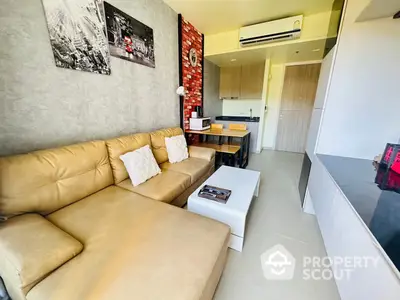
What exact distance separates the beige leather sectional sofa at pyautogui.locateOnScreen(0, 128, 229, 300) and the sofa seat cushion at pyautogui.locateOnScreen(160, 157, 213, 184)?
16.3 inches

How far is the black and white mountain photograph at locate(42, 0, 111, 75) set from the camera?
141 centimetres

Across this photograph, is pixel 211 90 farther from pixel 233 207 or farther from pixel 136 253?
pixel 136 253

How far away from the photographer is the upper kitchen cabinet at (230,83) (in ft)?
14.8

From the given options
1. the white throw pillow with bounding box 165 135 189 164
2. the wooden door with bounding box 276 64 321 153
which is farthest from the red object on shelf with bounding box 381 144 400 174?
the wooden door with bounding box 276 64 321 153

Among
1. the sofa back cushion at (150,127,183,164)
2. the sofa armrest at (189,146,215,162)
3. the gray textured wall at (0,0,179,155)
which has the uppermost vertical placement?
the gray textured wall at (0,0,179,155)

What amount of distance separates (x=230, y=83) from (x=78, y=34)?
370 centimetres

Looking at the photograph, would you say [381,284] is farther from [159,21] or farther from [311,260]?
[159,21]

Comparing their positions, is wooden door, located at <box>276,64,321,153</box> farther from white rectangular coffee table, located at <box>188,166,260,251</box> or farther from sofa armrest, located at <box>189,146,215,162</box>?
white rectangular coffee table, located at <box>188,166,260,251</box>

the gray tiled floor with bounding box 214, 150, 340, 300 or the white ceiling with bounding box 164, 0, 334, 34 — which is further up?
the white ceiling with bounding box 164, 0, 334, 34

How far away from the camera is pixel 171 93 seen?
2883 mm

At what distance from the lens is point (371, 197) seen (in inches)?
40.3

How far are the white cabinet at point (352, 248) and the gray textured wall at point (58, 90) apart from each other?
7.31 feet

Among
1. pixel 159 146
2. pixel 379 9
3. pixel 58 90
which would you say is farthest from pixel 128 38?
pixel 379 9

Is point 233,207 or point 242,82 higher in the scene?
point 242,82
